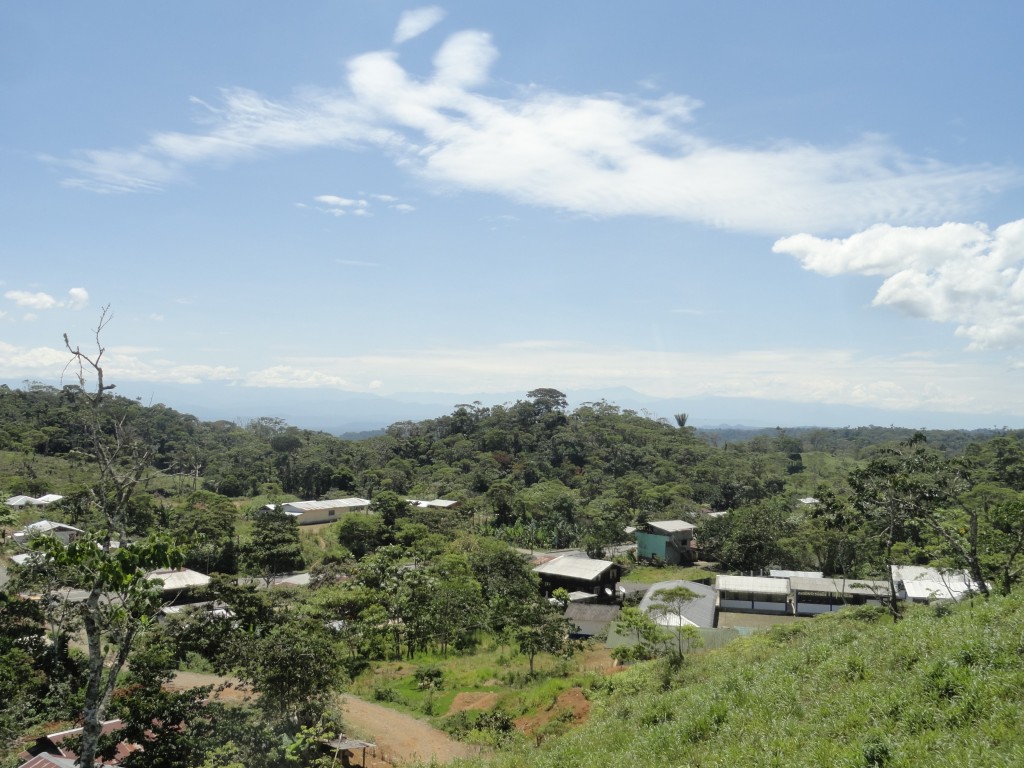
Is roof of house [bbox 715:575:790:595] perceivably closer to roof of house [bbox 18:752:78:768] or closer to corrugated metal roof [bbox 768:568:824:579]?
corrugated metal roof [bbox 768:568:824:579]

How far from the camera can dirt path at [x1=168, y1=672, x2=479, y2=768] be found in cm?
1515

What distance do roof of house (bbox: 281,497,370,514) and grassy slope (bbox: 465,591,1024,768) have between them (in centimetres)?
3892

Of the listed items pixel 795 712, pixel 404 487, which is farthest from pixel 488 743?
pixel 404 487

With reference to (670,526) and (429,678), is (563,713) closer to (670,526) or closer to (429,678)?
(429,678)

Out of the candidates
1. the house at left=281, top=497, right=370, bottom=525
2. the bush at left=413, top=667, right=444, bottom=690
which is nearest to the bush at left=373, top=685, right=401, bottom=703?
the bush at left=413, top=667, right=444, bottom=690

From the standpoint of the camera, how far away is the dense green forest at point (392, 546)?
9805 mm

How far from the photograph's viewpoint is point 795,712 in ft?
27.7

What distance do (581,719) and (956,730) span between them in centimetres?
964

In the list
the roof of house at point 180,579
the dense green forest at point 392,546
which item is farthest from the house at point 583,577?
the roof of house at point 180,579

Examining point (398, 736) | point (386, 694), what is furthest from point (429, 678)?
point (398, 736)

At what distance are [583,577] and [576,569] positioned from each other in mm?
1050

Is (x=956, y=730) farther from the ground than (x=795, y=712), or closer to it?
farther from the ground

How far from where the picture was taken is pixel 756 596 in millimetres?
29656

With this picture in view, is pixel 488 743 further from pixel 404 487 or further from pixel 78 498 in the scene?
pixel 404 487
